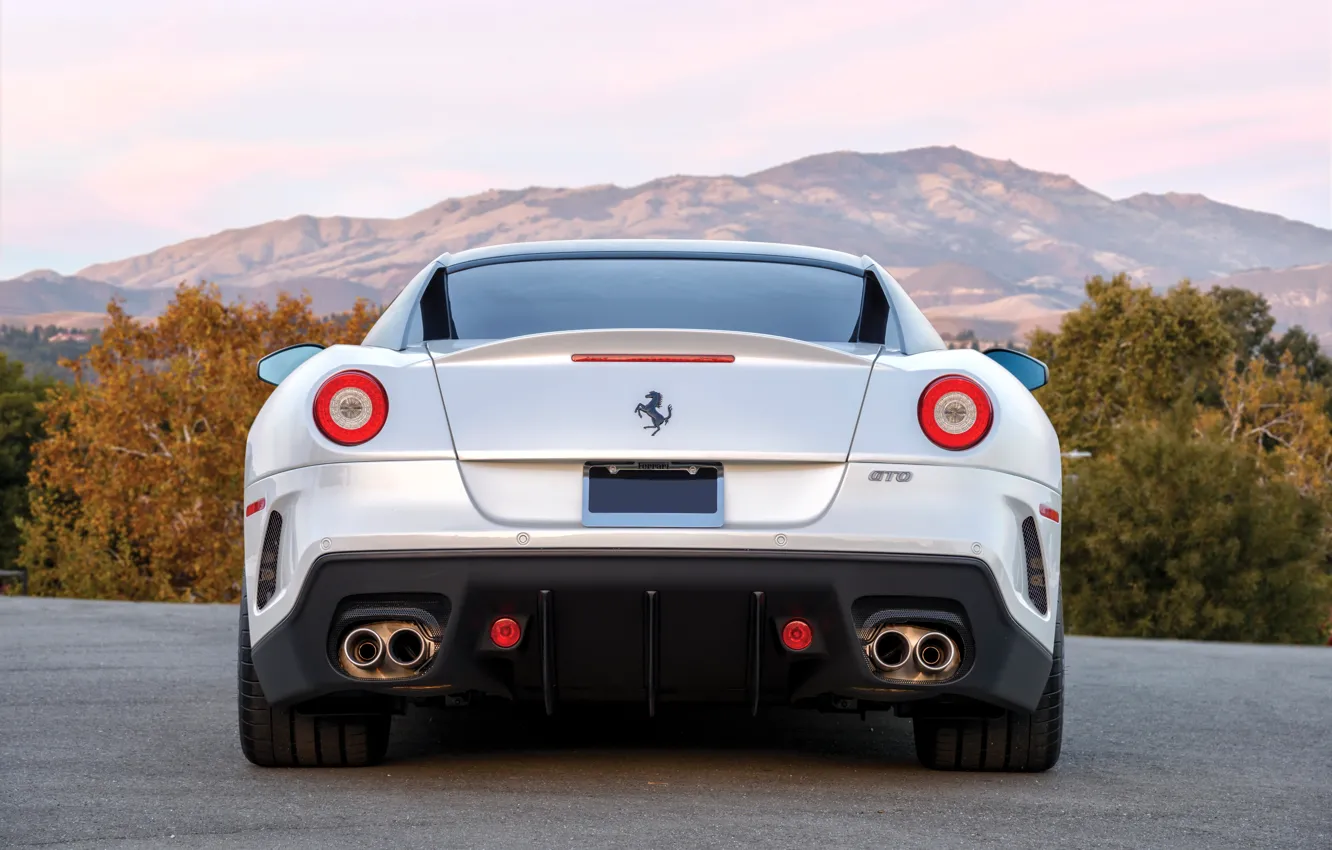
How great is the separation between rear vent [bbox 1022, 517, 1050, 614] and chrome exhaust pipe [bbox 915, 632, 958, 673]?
283 mm

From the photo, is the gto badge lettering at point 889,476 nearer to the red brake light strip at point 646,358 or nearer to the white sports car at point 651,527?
the white sports car at point 651,527

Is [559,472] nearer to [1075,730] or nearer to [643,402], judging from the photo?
[643,402]

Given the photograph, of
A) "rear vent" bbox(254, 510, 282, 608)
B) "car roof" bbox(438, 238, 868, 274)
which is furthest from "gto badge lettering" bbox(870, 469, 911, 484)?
"rear vent" bbox(254, 510, 282, 608)

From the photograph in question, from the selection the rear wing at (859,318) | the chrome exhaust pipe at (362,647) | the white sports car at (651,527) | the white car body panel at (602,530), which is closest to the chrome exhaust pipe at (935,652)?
the white sports car at (651,527)

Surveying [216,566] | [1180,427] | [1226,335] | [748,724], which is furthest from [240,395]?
[748,724]

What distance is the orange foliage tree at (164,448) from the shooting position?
4762 cm

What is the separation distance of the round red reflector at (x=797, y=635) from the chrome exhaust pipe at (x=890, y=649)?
17 cm

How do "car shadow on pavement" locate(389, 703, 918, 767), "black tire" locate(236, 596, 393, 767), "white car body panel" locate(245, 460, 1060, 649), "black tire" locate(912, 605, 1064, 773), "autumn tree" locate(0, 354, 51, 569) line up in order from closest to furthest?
1. "white car body panel" locate(245, 460, 1060, 649)
2. "black tire" locate(236, 596, 393, 767)
3. "black tire" locate(912, 605, 1064, 773)
4. "car shadow on pavement" locate(389, 703, 918, 767)
5. "autumn tree" locate(0, 354, 51, 569)

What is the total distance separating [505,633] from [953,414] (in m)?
1.27

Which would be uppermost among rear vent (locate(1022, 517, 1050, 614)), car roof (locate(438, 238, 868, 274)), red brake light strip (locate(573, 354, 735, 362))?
car roof (locate(438, 238, 868, 274))

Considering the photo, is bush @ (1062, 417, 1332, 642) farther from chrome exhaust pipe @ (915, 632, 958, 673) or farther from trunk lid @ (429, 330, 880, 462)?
trunk lid @ (429, 330, 880, 462)

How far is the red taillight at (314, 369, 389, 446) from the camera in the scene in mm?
4137

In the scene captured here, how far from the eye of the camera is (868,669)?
413 centimetres

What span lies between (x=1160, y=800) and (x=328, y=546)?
2360 mm
